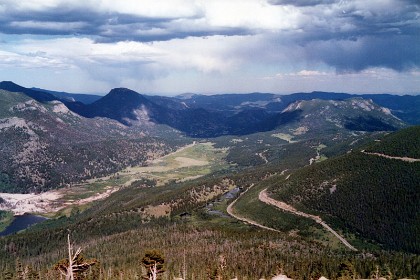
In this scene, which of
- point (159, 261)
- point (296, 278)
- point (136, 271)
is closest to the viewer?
point (159, 261)

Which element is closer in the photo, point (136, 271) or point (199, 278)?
point (199, 278)

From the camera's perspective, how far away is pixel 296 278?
164875 millimetres

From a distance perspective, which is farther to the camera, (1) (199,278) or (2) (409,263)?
(2) (409,263)

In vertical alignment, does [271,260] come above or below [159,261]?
below

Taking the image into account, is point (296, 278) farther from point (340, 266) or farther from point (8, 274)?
point (8, 274)

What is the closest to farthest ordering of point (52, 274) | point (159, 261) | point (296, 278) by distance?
point (159, 261) < point (296, 278) < point (52, 274)

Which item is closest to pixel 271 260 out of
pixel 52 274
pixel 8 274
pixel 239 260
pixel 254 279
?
pixel 239 260

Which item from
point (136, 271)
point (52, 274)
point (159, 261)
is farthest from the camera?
point (136, 271)

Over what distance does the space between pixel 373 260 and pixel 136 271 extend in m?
105

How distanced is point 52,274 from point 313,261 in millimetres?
109651

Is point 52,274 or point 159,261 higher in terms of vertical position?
point 159,261

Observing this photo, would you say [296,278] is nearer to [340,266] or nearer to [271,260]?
[340,266]

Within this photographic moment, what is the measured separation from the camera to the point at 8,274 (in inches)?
7500

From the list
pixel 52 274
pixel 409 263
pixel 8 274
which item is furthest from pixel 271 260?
pixel 8 274
